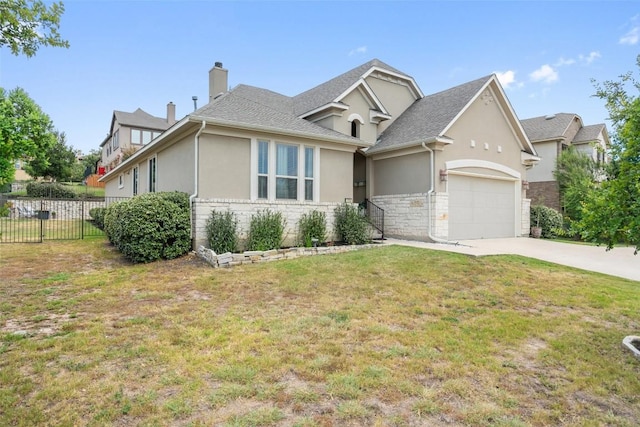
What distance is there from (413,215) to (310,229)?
4.28m

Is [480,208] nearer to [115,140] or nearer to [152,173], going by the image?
[152,173]

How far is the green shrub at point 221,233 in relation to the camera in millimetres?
10219

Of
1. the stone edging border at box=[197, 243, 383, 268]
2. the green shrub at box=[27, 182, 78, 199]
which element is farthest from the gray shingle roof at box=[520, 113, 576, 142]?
the green shrub at box=[27, 182, 78, 199]

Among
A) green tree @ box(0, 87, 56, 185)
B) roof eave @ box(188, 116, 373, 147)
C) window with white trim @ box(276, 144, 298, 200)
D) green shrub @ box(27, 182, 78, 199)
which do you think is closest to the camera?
green tree @ box(0, 87, 56, 185)

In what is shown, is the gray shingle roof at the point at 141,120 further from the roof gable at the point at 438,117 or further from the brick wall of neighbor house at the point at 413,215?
the brick wall of neighbor house at the point at 413,215

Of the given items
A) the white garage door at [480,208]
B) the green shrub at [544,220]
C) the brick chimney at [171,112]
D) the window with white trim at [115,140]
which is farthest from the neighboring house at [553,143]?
the window with white trim at [115,140]

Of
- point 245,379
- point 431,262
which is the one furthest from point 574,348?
point 431,262

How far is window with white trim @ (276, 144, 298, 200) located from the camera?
1184 cm

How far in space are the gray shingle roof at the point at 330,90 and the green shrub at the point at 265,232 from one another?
5.82 m

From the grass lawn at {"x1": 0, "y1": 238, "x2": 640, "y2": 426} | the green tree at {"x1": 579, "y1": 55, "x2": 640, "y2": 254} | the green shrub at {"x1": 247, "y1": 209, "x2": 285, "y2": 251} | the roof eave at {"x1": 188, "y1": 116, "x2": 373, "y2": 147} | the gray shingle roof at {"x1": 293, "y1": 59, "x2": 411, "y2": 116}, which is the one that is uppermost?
the gray shingle roof at {"x1": 293, "y1": 59, "x2": 411, "y2": 116}

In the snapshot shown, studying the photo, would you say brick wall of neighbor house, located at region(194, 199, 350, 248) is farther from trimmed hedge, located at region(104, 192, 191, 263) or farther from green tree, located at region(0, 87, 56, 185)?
green tree, located at region(0, 87, 56, 185)

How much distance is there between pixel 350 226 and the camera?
12.5 meters

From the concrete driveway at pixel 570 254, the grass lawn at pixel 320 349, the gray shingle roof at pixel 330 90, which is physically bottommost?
the grass lawn at pixel 320 349

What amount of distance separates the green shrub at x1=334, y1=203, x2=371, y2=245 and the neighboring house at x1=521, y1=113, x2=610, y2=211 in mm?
16808
